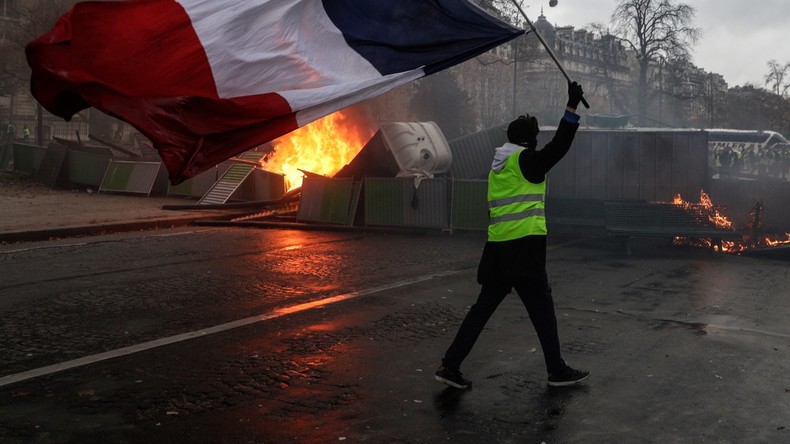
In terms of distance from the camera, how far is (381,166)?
63.3 ft

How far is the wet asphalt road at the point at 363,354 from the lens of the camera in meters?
4.85

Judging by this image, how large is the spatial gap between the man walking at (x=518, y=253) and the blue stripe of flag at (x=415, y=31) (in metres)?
0.95

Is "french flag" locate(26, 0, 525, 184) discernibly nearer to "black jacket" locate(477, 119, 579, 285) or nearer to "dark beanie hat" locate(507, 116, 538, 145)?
"dark beanie hat" locate(507, 116, 538, 145)

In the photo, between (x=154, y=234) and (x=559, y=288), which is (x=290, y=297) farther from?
(x=154, y=234)

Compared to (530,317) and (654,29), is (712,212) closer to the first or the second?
(530,317)

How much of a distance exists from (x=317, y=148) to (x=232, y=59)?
1816cm

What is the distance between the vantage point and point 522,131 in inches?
223

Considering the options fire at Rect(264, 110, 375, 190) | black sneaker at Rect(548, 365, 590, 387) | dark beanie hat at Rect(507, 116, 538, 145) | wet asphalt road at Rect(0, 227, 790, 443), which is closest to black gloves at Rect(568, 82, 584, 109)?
dark beanie hat at Rect(507, 116, 538, 145)

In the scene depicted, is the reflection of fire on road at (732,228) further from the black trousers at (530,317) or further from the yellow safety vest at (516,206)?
the yellow safety vest at (516,206)

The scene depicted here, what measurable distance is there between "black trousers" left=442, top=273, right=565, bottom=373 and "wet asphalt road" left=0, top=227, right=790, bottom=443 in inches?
9.1

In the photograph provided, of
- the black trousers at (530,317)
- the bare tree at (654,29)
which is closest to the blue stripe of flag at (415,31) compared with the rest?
the black trousers at (530,317)

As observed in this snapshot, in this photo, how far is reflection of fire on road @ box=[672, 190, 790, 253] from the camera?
14.4m

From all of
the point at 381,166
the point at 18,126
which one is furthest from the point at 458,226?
the point at 18,126

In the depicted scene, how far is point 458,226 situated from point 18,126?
182 ft
